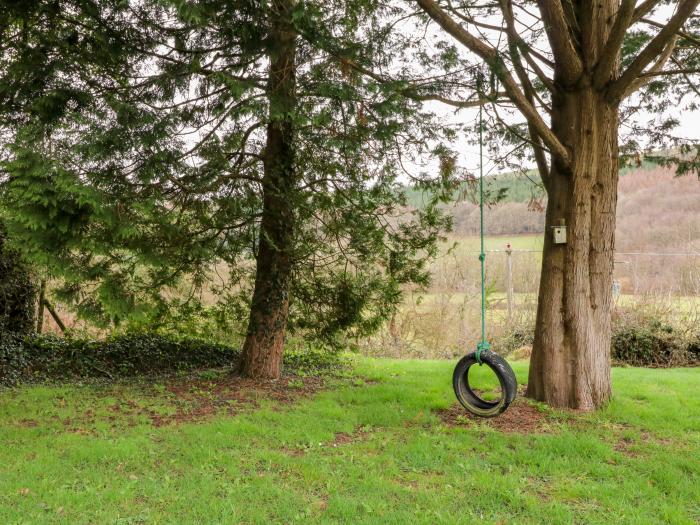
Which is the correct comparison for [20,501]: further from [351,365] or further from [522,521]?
[351,365]

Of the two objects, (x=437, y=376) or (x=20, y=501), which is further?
(x=437, y=376)

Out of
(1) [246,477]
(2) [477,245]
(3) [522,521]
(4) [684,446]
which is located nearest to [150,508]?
(1) [246,477]

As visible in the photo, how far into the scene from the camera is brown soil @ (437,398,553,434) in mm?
4562

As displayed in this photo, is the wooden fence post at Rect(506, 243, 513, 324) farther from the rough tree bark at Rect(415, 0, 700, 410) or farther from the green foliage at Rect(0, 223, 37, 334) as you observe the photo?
the green foliage at Rect(0, 223, 37, 334)

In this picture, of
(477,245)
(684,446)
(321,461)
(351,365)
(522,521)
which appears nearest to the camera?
(522,521)

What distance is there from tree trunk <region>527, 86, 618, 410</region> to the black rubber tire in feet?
2.51

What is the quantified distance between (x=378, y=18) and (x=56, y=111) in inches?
131

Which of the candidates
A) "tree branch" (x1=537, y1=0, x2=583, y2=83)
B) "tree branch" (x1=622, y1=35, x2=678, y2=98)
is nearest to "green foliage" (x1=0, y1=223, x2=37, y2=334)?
"tree branch" (x1=537, y1=0, x2=583, y2=83)

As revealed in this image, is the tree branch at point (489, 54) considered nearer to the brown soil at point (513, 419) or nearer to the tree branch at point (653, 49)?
the tree branch at point (653, 49)

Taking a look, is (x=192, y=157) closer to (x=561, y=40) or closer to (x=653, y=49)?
(x=561, y=40)

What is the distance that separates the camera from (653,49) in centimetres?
454

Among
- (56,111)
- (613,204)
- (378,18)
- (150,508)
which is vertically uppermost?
(378,18)

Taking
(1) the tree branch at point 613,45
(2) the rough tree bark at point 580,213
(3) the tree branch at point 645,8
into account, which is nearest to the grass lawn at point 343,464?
(2) the rough tree bark at point 580,213

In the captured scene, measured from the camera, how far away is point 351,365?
314 inches
